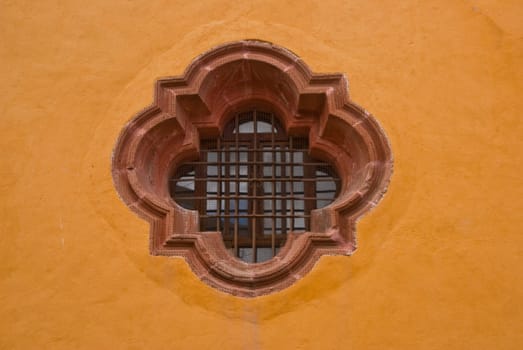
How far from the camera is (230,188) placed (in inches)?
202

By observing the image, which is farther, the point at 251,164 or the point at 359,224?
the point at 251,164

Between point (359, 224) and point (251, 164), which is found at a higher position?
point (251, 164)

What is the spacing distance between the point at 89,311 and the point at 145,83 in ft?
5.49

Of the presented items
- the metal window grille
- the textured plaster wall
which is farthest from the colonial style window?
the textured plaster wall

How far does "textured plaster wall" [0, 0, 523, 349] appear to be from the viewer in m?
4.14

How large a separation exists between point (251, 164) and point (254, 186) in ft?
0.59

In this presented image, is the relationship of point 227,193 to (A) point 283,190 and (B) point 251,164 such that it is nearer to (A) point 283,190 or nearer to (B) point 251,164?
(B) point 251,164

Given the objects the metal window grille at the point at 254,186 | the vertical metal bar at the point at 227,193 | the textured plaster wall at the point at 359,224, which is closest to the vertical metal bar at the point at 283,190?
the metal window grille at the point at 254,186

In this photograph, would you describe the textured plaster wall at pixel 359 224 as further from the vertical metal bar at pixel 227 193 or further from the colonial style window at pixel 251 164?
the vertical metal bar at pixel 227 193

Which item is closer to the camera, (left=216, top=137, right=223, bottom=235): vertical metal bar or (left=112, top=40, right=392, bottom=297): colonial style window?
(left=112, top=40, right=392, bottom=297): colonial style window

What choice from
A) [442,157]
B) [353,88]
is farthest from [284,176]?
[442,157]

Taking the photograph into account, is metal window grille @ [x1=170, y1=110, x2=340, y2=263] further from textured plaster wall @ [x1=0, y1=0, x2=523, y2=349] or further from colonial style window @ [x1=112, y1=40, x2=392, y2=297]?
textured plaster wall @ [x1=0, y1=0, x2=523, y2=349]

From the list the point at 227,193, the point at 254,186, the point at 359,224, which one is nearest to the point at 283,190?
the point at 254,186

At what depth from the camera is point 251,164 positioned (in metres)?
5.07
